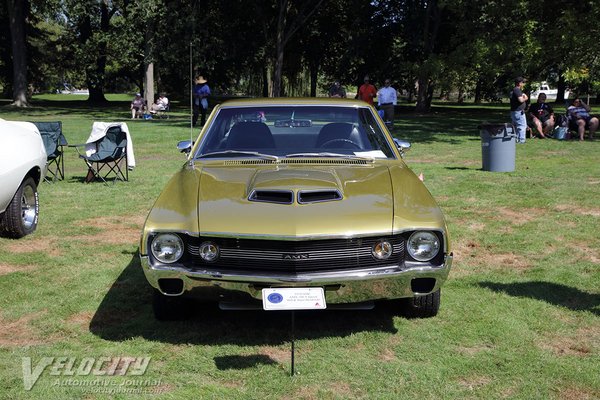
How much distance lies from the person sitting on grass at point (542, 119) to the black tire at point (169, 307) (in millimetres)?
17733

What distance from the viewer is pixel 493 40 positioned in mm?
22297

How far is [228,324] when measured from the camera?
475 cm

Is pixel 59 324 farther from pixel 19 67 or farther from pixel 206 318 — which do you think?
pixel 19 67

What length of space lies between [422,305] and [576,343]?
3.45ft

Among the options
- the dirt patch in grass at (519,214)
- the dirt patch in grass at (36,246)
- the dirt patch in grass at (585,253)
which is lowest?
the dirt patch in grass at (36,246)

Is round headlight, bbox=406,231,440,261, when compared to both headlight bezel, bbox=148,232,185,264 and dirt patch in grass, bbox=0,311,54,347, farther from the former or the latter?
dirt patch in grass, bbox=0,311,54,347

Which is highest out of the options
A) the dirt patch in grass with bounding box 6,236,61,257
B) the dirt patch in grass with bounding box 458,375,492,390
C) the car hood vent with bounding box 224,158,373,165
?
the car hood vent with bounding box 224,158,373,165

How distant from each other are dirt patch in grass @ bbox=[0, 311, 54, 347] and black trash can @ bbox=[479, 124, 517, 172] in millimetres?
9399

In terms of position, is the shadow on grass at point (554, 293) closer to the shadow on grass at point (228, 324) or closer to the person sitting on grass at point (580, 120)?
the shadow on grass at point (228, 324)

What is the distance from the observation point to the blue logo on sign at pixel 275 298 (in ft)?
12.3

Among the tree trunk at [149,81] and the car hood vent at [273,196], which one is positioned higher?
the tree trunk at [149,81]

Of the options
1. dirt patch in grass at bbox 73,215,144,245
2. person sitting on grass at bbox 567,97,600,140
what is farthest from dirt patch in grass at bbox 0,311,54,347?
person sitting on grass at bbox 567,97,600,140

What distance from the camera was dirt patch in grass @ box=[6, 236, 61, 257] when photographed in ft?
22.3

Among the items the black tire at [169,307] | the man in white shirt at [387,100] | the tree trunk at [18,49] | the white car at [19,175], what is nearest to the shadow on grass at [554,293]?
Answer: the black tire at [169,307]
